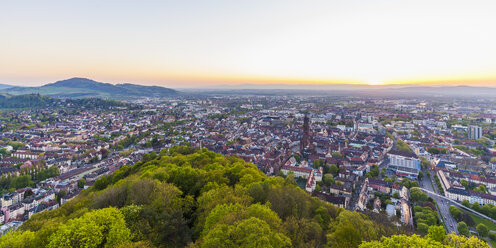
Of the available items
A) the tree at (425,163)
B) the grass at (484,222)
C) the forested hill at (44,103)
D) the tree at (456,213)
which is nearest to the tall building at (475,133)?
the tree at (425,163)

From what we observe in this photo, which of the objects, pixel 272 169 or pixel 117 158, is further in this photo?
pixel 117 158

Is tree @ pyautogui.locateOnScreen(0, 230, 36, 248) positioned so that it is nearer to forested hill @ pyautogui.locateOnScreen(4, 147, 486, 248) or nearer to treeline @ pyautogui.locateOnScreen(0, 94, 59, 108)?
forested hill @ pyautogui.locateOnScreen(4, 147, 486, 248)

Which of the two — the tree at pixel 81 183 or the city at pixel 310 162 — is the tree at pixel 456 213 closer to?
the city at pixel 310 162

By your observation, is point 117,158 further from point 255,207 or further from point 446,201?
point 446,201

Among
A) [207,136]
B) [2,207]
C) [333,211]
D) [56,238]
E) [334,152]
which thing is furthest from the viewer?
[207,136]

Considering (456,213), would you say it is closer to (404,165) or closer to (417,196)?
(417,196)

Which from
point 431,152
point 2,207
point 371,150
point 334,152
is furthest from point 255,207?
point 431,152

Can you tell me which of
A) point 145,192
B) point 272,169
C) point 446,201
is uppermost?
point 145,192
